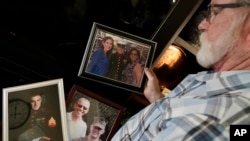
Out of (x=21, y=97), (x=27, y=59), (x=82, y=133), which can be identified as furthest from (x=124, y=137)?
(x=27, y=59)

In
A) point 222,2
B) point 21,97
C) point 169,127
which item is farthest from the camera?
point 21,97

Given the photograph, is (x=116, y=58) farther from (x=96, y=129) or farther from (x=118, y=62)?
(x=96, y=129)

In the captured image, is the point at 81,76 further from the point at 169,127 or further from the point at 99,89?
the point at 169,127

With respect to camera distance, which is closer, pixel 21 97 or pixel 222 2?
pixel 222 2

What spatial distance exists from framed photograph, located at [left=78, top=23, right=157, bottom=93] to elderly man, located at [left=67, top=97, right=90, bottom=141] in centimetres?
10

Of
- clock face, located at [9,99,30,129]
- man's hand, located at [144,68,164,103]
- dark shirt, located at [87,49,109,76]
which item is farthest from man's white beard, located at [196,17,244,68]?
clock face, located at [9,99,30,129]

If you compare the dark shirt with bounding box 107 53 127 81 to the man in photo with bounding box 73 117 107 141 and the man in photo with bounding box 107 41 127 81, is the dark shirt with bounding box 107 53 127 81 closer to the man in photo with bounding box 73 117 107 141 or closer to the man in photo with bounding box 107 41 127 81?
the man in photo with bounding box 107 41 127 81

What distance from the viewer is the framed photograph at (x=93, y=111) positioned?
1.16 metres

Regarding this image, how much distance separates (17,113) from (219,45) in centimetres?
69

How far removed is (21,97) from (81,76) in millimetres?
223

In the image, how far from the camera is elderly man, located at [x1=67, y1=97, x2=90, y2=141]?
114 centimetres

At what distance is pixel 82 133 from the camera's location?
1.17 metres

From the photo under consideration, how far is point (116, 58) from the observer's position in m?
1.20

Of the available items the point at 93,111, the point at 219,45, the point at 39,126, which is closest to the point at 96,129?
the point at 93,111
